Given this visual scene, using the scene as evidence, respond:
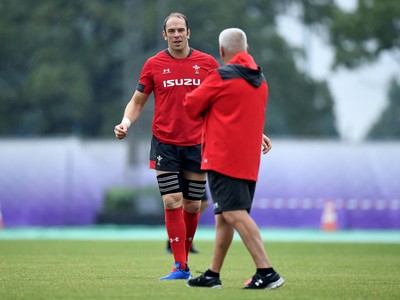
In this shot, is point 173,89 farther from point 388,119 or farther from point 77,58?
point 388,119

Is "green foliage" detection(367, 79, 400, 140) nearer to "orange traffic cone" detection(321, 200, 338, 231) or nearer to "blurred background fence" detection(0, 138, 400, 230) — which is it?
"blurred background fence" detection(0, 138, 400, 230)

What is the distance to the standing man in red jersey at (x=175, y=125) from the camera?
9719 millimetres

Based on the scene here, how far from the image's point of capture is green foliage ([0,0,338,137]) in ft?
157

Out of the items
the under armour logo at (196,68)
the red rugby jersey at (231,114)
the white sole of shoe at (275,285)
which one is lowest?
the white sole of shoe at (275,285)

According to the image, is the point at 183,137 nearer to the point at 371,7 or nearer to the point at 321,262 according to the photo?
the point at 321,262

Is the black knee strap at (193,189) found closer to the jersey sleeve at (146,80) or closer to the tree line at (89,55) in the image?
the jersey sleeve at (146,80)

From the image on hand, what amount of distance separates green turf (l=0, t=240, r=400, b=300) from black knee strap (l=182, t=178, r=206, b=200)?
0.80 metres

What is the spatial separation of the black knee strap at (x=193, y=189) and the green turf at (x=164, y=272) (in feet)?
2.62

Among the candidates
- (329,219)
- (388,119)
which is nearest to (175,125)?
(329,219)

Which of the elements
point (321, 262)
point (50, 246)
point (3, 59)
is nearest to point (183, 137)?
point (321, 262)

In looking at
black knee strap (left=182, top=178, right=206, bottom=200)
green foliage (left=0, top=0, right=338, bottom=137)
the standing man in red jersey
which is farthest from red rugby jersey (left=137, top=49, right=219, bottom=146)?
green foliage (left=0, top=0, right=338, bottom=137)

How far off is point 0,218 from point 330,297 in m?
19.9

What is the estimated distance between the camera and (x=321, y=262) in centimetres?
1270

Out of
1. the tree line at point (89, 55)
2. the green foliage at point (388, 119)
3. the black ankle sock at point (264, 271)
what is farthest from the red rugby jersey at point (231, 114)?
the green foliage at point (388, 119)
